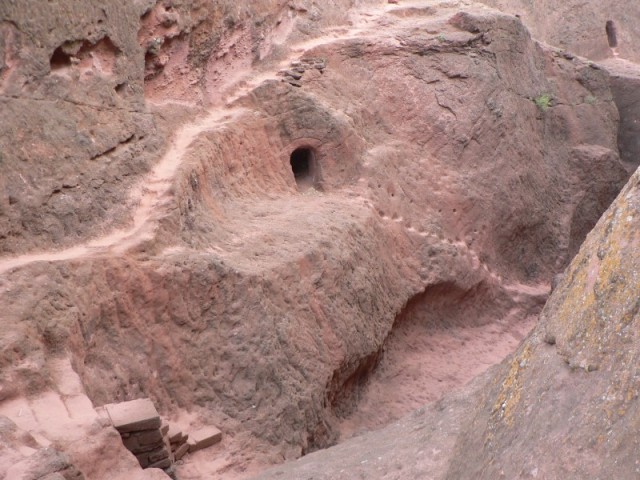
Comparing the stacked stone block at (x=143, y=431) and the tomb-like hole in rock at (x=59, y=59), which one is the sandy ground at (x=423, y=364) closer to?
the stacked stone block at (x=143, y=431)

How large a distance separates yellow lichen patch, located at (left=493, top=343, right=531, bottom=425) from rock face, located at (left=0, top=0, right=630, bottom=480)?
0.61 meters

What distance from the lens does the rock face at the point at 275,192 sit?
576 centimetres

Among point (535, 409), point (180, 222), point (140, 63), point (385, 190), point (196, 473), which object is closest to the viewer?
point (535, 409)

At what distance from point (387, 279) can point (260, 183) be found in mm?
1764

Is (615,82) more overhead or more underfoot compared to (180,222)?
more underfoot

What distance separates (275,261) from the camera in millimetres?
6848

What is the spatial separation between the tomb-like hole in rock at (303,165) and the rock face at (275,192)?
0.21ft

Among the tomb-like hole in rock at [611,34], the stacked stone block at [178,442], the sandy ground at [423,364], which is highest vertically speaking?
the tomb-like hole in rock at [611,34]

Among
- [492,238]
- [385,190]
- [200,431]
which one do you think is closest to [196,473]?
[200,431]

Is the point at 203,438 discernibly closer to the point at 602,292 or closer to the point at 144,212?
the point at 144,212

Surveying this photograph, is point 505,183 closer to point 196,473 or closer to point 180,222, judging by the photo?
point 180,222

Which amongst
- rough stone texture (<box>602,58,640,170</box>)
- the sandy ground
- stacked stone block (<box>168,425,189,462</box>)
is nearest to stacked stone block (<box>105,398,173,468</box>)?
stacked stone block (<box>168,425,189,462</box>)

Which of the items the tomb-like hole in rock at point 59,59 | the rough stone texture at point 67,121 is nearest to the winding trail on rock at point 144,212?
the rough stone texture at point 67,121

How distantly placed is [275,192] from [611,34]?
34.9ft
